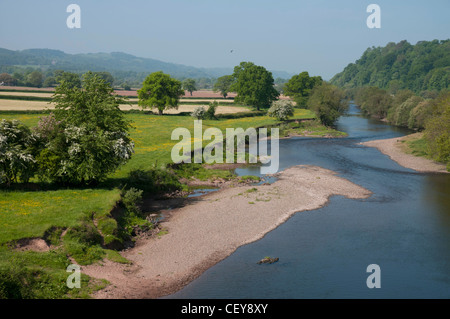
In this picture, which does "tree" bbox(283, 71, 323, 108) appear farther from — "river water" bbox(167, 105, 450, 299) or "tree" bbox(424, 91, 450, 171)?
"river water" bbox(167, 105, 450, 299)

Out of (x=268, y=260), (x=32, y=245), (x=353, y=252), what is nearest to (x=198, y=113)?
(x=353, y=252)

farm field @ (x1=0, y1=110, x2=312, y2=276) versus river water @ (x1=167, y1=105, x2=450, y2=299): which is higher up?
farm field @ (x1=0, y1=110, x2=312, y2=276)

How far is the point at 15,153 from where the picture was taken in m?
34.2

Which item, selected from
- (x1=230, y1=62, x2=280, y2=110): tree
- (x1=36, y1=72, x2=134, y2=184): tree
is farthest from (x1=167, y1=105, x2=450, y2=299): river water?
(x1=230, y1=62, x2=280, y2=110): tree

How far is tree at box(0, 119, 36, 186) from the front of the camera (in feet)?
112

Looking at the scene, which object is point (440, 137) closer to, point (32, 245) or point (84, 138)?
point (84, 138)

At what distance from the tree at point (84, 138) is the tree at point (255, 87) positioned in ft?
285

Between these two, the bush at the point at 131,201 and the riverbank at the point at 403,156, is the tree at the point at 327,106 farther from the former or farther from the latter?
the bush at the point at 131,201

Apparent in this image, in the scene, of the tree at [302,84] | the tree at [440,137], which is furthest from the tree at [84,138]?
the tree at [302,84]

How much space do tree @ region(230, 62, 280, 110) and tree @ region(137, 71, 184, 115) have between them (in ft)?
93.1

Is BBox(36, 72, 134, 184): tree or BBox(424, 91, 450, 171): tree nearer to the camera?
BBox(36, 72, 134, 184): tree

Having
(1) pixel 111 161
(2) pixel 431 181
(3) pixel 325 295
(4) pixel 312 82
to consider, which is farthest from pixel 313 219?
(4) pixel 312 82

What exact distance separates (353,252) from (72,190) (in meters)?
25.5

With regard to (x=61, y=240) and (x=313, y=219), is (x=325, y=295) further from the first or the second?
(x=61, y=240)
